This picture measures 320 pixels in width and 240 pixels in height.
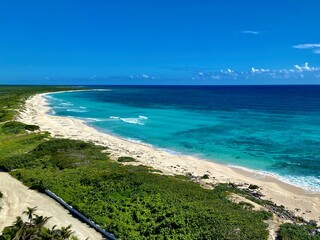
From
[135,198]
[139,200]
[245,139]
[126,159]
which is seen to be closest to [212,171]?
[126,159]

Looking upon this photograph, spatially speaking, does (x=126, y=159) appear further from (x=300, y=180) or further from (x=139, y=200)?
(x=300, y=180)

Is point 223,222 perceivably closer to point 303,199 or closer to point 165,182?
point 165,182

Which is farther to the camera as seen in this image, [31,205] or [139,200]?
[31,205]

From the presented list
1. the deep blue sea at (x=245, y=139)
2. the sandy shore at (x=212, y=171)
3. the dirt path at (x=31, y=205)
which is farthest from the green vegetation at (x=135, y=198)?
the deep blue sea at (x=245, y=139)

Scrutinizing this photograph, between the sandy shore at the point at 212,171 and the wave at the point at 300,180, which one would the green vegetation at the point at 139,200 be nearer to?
the sandy shore at the point at 212,171

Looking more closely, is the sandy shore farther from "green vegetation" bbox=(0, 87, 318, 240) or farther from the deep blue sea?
"green vegetation" bbox=(0, 87, 318, 240)

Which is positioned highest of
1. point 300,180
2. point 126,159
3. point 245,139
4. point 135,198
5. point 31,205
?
point 135,198
